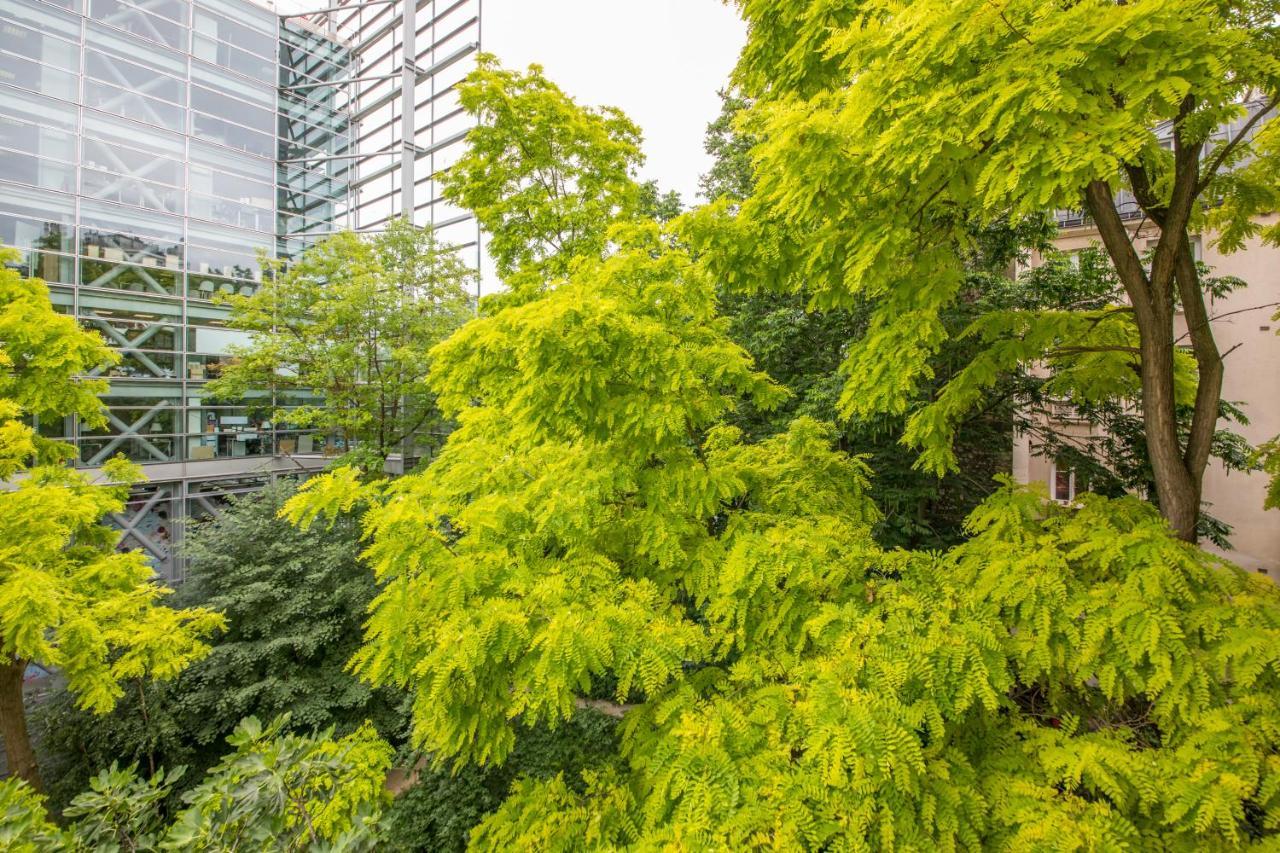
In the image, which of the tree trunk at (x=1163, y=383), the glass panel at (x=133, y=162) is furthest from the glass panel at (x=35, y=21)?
the tree trunk at (x=1163, y=383)

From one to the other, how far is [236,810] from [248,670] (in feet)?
24.6

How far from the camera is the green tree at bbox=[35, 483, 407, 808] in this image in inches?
310

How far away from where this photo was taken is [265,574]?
967 cm

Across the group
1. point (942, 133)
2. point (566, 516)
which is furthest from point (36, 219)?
point (942, 133)

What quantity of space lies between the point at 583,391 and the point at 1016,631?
305 centimetres

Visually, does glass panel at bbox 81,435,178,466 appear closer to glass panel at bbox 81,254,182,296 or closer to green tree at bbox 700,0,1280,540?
glass panel at bbox 81,254,182,296

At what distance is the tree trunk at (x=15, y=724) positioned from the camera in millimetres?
6225

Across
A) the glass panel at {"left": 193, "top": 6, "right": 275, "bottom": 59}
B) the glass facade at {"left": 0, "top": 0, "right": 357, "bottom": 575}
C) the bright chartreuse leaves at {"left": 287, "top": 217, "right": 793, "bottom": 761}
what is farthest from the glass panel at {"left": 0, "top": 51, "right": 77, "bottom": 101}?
the bright chartreuse leaves at {"left": 287, "top": 217, "right": 793, "bottom": 761}

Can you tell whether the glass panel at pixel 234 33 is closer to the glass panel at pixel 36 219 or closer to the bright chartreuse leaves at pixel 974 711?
the glass panel at pixel 36 219

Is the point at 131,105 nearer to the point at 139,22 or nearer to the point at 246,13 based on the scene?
the point at 139,22

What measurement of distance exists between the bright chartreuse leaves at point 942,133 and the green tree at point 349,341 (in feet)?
31.4

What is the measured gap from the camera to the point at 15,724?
635cm

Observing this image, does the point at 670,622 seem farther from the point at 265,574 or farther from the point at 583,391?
the point at 265,574

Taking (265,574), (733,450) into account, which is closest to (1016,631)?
(733,450)
